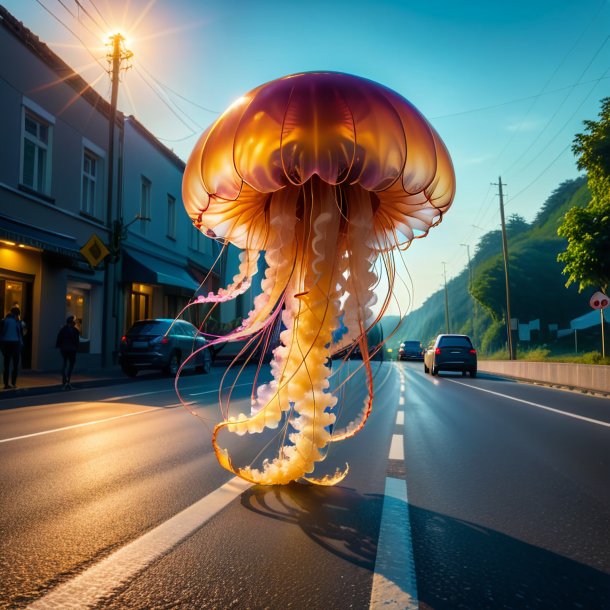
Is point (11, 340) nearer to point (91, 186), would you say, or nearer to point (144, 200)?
point (91, 186)

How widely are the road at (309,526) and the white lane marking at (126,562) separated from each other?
0.03 ft

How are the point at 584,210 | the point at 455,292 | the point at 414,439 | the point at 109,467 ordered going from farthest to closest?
the point at 455,292, the point at 584,210, the point at 414,439, the point at 109,467

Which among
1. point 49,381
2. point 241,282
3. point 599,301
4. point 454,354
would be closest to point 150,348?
point 49,381

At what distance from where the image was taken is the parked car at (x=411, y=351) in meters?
47.8

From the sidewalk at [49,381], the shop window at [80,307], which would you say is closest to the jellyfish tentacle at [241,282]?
the sidewalk at [49,381]

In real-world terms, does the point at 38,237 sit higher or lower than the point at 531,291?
lower

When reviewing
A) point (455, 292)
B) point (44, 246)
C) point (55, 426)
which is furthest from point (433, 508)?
point (455, 292)

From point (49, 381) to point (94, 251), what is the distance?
13.1ft

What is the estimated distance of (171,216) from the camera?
30.1 meters

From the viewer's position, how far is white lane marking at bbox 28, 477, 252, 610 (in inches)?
95.2

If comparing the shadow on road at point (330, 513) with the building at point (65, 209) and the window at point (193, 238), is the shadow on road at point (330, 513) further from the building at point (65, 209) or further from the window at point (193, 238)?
the window at point (193, 238)

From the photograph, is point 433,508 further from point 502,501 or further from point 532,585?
point 532,585

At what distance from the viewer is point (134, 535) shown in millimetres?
3279

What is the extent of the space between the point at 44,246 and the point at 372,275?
15.1 meters
